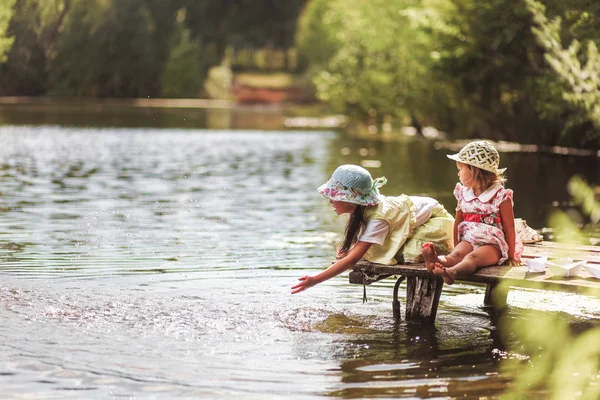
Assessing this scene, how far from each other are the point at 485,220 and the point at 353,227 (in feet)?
3.14

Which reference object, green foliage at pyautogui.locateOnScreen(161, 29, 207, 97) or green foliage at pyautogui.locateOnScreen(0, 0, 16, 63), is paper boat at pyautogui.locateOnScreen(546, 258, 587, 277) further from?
green foliage at pyautogui.locateOnScreen(161, 29, 207, 97)

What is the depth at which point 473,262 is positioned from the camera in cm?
844

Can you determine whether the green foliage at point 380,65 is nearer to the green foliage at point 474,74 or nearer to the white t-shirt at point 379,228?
the green foliage at point 474,74

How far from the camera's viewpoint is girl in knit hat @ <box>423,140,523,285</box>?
28.0ft

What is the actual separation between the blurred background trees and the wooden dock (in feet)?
3.72

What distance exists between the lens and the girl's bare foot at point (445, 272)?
8.13m

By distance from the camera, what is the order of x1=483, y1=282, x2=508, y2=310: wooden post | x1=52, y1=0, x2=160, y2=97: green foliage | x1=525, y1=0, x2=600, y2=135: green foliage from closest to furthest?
x1=525, y1=0, x2=600, y2=135: green foliage
x1=483, y1=282, x2=508, y2=310: wooden post
x1=52, y1=0, x2=160, y2=97: green foliage

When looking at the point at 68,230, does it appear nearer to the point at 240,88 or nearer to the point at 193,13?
the point at 240,88

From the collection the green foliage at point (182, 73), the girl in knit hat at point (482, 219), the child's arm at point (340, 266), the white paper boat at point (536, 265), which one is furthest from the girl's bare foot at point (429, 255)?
the green foliage at point (182, 73)

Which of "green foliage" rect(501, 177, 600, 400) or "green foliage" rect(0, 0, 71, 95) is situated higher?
"green foliage" rect(0, 0, 71, 95)

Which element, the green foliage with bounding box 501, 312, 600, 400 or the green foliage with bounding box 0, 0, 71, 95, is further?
the green foliage with bounding box 0, 0, 71, 95

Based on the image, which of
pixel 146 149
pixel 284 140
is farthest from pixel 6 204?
pixel 284 140

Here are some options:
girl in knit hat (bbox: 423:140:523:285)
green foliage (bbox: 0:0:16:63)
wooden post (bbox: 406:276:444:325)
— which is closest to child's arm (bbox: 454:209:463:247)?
girl in knit hat (bbox: 423:140:523:285)

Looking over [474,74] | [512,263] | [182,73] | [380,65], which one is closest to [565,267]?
[512,263]
